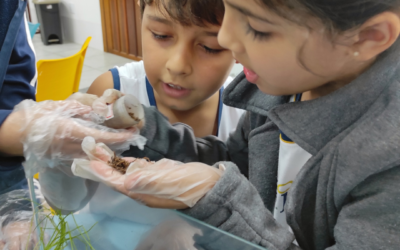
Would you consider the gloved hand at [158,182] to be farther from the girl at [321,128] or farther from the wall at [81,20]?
the wall at [81,20]

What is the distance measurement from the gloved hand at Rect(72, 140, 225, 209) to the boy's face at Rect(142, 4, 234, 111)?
0.29m

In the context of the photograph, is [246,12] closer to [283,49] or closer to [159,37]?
[283,49]

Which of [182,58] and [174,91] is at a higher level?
[182,58]

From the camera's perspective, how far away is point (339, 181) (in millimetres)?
460

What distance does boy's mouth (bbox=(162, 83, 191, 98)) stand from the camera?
795mm

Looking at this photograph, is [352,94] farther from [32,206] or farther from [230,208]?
[32,206]

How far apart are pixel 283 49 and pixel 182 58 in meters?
0.31

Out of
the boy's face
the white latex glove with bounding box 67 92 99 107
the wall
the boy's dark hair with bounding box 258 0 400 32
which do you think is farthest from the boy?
the wall

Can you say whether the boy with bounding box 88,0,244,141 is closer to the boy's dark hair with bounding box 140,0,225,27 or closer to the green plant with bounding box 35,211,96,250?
the boy's dark hair with bounding box 140,0,225,27

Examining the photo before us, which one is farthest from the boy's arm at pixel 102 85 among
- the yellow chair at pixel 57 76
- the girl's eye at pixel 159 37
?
the yellow chair at pixel 57 76

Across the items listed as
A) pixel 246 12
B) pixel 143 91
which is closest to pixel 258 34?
pixel 246 12

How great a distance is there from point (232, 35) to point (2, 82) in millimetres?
646

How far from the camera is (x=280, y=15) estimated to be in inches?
15.9

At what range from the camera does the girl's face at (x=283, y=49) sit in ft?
1.36
